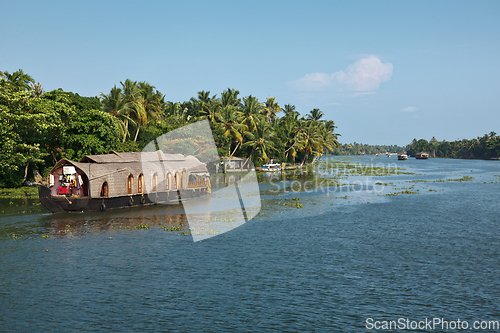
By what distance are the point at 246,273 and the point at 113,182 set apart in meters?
21.7

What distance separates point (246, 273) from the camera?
67.1ft

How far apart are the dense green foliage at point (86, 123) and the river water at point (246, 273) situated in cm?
1460

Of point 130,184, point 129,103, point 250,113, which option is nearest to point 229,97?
point 250,113

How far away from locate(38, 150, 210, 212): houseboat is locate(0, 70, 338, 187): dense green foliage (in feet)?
40.0

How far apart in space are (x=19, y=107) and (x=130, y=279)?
120ft

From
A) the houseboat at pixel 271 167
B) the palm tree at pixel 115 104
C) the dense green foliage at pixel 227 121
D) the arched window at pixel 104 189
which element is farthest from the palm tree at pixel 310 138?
the arched window at pixel 104 189

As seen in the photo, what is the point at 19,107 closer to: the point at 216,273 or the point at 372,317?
the point at 216,273

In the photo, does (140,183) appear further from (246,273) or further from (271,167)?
(271,167)

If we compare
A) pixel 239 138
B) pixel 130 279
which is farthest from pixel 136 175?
pixel 239 138

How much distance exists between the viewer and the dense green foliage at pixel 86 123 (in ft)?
152

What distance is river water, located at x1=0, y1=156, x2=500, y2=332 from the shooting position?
15.4 m

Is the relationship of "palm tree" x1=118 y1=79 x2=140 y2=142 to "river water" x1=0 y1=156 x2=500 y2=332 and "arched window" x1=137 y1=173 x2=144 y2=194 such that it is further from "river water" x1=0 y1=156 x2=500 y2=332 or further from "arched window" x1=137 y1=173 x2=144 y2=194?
"river water" x1=0 y1=156 x2=500 y2=332

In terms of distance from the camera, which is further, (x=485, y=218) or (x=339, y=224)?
(x=485, y=218)

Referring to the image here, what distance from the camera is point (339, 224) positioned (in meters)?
33.5
